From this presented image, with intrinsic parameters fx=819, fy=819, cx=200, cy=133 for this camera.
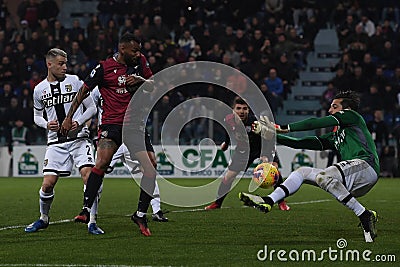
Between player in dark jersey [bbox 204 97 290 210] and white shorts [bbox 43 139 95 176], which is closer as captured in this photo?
white shorts [bbox 43 139 95 176]

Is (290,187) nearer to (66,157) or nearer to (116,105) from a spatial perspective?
(116,105)

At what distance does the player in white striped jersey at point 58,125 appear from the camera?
10.2m

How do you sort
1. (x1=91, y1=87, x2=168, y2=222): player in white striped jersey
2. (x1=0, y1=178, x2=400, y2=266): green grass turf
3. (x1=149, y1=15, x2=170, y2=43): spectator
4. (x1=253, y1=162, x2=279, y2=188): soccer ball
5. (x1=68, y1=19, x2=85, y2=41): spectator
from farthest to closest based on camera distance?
(x1=68, y1=19, x2=85, y2=41): spectator, (x1=149, y1=15, x2=170, y2=43): spectator, (x1=91, y1=87, x2=168, y2=222): player in white striped jersey, (x1=253, y1=162, x2=279, y2=188): soccer ball, (x1=0, y1=178, x2=400, y2=266): green grass turf

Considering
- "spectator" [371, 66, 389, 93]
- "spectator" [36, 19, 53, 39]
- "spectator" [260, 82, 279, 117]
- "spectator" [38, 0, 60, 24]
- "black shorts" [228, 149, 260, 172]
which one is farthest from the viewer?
"spectator" [38, 0, 60, 24]

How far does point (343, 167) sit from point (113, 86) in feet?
9.09

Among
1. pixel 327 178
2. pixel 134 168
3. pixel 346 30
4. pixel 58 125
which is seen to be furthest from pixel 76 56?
pixel 327 178

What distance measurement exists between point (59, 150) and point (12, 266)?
3.35 meters

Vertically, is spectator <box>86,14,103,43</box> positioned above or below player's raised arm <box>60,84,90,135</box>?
below

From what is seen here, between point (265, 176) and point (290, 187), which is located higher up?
point (290, 187)

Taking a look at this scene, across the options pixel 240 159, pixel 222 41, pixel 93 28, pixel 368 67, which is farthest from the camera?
pixel 93 28

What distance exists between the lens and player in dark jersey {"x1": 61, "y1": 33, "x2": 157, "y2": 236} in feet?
30.7

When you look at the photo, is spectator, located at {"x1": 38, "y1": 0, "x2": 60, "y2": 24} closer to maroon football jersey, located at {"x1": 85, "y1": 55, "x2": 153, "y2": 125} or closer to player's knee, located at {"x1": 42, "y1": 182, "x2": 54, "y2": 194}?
player's knee, located at {"x1": 42, "y1": 182, "x2": 54, "y2": 194}

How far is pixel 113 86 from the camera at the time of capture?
9.45 m

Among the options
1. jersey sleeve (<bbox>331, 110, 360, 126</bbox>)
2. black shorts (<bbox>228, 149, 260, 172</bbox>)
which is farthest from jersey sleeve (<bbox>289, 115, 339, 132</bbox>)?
black shorts (<bbox>228, 149, 260, 172</bbox>)
